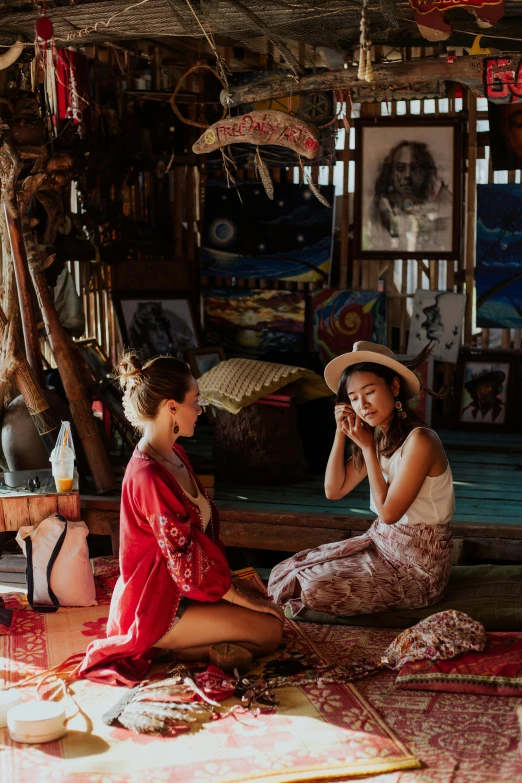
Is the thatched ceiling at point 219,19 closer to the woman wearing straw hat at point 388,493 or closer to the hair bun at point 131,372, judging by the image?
the woman wearing straw hat at point 388,493

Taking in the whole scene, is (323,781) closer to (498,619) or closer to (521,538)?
(498,619)

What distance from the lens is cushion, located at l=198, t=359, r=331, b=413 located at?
21.4 ft

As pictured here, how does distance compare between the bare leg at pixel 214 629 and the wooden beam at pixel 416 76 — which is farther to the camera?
the wooden beam at pixel 416 76

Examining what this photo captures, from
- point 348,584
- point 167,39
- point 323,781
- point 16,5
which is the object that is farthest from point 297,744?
point 167,39

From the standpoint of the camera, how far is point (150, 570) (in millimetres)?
4176

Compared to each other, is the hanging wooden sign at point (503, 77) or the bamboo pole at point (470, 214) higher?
the hanging wooden sign at point (503, 77)

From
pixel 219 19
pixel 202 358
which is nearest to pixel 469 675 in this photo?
pixel 219 19

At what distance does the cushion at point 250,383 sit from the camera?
21.4 ft

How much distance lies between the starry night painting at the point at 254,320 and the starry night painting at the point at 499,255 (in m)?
1.55

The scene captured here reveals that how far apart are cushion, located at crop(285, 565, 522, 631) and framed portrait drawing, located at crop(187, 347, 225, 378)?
141 inches

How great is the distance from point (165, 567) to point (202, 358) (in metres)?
4.30

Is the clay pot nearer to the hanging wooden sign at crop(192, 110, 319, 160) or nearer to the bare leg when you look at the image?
the hanging wooden sign at crop(192, 110, 319, 160)

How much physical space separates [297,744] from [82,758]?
0.75 m

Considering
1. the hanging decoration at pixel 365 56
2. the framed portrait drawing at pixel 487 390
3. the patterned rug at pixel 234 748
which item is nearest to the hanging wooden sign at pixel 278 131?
the hanging decoration at pixel 365 56
